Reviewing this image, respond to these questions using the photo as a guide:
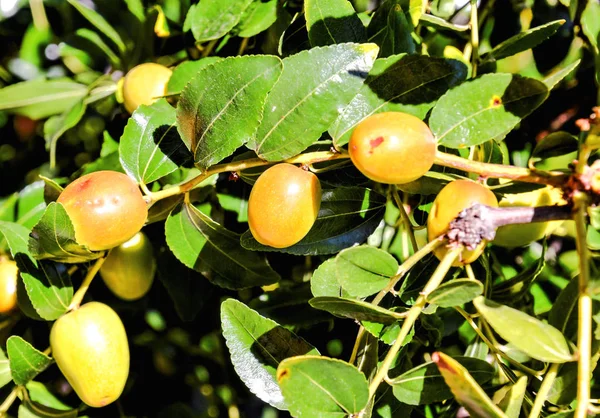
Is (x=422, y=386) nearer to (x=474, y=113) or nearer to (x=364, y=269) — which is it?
(x=364, y=269)

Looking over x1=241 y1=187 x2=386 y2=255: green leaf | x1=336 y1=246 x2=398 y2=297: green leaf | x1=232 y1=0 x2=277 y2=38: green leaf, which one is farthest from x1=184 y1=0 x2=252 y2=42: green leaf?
x1=336 y1=246 x2=398 y2=297: green leaf

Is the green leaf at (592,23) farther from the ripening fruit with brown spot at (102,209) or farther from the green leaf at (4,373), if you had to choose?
the green leaf at (4,373)

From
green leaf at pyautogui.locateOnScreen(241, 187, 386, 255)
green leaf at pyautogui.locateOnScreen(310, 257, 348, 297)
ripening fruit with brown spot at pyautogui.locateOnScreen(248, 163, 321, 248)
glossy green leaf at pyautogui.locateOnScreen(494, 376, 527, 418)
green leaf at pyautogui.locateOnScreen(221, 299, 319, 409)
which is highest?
ripening fruit with brown spot at pyautogui.locateOnScreen(248, 163, 321, 248)

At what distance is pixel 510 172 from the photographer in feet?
2.23

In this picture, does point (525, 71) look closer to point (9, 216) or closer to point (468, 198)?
point (468, 198)

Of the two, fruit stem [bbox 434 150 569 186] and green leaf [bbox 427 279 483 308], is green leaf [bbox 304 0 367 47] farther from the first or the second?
green leaf [bbox 427 279 483 308]

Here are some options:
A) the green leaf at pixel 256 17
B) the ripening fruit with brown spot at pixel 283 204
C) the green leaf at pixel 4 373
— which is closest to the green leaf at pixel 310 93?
the ripening fruit with brown spot at pixel 283 204

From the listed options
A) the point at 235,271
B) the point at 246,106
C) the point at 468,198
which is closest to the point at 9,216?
the point at 235,271

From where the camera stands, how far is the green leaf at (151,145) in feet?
2.65

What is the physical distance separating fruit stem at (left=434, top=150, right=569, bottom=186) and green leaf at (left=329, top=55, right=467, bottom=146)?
0.27 ft

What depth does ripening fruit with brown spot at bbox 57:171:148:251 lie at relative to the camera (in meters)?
0.71

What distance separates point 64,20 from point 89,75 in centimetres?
10

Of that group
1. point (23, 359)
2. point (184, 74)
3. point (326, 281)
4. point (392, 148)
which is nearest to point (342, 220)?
point (326, 281)

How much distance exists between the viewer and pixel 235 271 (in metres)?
0.86
